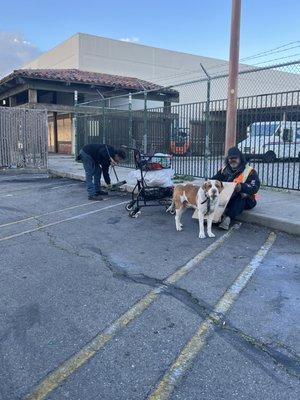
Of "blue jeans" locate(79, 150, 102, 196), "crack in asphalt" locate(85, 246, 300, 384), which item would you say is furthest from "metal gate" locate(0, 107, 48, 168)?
"crack in asphalt" locate(85, 246, 300, 384)

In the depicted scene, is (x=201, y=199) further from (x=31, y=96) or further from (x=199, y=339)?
(x=31, y=96)

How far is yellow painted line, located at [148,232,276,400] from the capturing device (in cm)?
264

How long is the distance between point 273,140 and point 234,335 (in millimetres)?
7680

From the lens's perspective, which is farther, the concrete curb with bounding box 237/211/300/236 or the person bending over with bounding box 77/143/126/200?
the person bending over with bounding box 77/143/126/200

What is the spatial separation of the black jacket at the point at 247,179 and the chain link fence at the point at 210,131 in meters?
2.19

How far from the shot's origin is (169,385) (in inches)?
105

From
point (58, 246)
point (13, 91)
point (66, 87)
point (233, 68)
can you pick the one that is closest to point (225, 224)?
point (58, 246)

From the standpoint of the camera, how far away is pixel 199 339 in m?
3.22

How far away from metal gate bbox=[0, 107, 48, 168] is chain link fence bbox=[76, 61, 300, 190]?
2.39 m

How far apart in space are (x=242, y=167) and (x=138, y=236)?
222 cm

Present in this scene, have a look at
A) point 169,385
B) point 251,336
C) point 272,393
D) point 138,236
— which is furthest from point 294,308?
point 138,236

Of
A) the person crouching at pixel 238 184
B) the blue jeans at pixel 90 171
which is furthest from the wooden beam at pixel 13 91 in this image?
the person crouching at pixel 238 184

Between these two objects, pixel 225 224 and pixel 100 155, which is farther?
pixel 100 155

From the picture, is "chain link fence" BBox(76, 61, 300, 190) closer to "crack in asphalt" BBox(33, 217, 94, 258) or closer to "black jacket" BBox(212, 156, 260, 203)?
"black jacket" BBox(212, 156, 260, 203)
